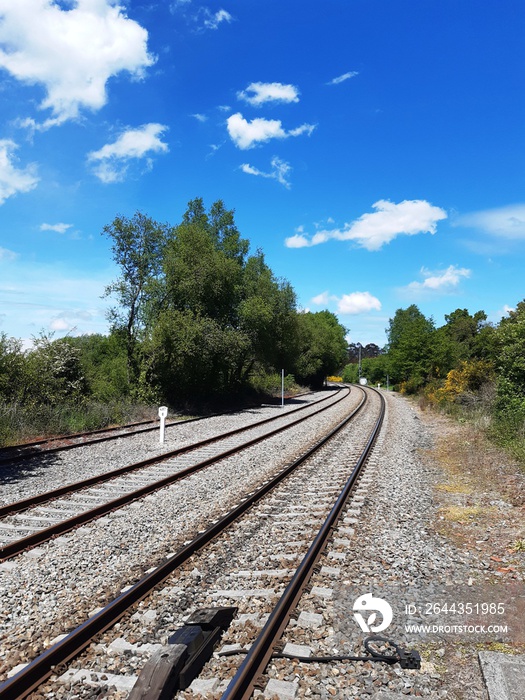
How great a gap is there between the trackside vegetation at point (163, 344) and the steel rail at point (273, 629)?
11211mm

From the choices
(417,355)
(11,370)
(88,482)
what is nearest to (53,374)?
(11,370)

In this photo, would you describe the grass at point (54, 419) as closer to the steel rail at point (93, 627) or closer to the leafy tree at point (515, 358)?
the steel rail at point (93, 627)

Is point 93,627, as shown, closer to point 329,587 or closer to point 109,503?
point 329,587

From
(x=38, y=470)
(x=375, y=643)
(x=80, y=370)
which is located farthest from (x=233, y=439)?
(x=375, y=643)

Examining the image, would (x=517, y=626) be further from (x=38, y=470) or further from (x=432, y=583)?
(x=38, y=470)

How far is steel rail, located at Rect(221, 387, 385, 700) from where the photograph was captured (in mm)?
3299

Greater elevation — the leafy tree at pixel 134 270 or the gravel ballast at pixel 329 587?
the leafy tree at pixel 134 270

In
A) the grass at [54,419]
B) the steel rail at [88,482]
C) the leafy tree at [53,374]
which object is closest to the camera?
the steel rail at [88,482]

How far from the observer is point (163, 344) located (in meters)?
23.2

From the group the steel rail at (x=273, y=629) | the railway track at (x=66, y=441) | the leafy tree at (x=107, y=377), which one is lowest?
the railway track at (x=66, y=441)

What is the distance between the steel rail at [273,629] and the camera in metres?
3.30

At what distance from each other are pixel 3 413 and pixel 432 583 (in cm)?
1348
